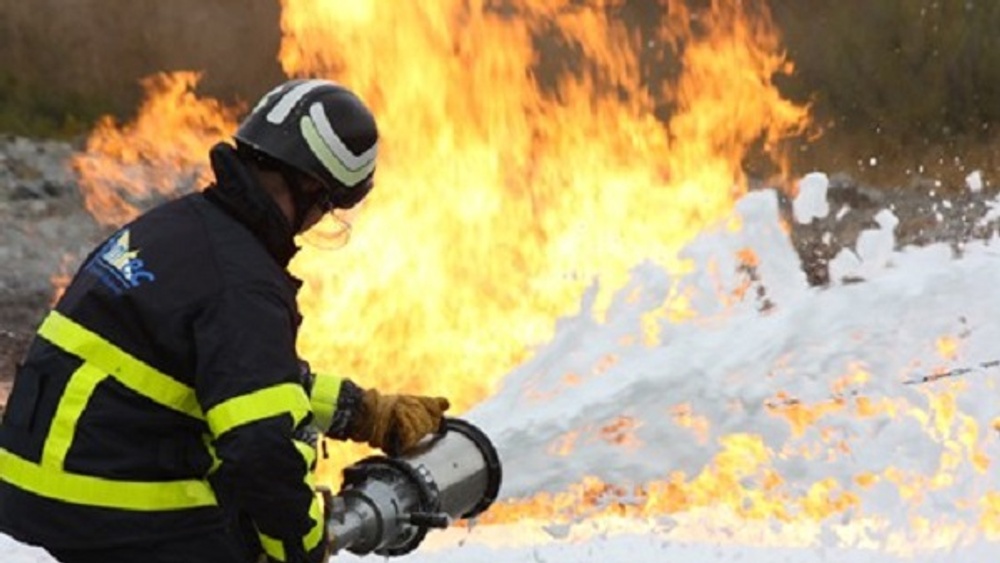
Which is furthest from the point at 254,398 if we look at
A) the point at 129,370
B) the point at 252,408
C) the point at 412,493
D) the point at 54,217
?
the point at 54,217

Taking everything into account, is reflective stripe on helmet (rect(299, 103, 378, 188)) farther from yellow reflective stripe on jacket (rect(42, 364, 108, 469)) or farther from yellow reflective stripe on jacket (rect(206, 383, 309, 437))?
yellow reflective stripe on jacket (rect(42, 364, 108, 469))

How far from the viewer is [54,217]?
1321 cm

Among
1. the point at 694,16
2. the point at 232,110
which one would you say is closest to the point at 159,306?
the point at 694,16

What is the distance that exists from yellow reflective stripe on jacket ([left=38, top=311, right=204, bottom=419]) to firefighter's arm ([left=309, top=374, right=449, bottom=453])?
0.83m

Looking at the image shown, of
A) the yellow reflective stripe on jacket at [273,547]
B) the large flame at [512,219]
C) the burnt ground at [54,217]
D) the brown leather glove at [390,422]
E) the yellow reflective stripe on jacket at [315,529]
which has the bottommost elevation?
the yellow reflective stripe on jacket at [273,547]

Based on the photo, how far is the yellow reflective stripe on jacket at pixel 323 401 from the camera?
3.75m

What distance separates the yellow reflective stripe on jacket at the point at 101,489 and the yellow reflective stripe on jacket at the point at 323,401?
29.0 inches

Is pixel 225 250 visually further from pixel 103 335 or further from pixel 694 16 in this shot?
pixel 694 16

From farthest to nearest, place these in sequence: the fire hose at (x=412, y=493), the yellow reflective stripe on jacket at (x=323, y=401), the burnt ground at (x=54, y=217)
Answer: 1. the burnt ground at (x=54, y=217)
2. the yellow reflective stripe on jacket at (x=323, y=401)
3. the fire hose at (x=412, y=493)

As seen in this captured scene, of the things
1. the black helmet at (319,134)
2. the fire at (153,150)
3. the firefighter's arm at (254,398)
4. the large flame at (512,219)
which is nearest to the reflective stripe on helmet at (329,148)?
the black helmet at (319,134)

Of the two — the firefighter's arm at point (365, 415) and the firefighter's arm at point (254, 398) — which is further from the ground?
the firefighter's arm at point (365, 415)

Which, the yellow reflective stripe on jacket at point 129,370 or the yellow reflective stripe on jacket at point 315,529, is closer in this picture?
the yellow reflective stripe on jacket at point 129,370

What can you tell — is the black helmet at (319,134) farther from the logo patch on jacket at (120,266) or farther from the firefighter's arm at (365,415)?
the firefighter's arm at (365,415)

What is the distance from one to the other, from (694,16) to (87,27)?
19.8ft
